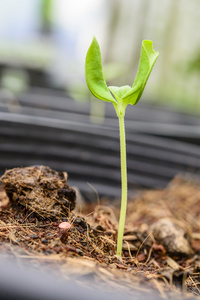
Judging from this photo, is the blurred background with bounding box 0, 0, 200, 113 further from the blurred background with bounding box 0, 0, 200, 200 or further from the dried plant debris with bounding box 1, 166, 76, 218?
the dried plant debris with bounding box 1, 166, 76, 218

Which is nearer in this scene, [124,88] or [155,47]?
[124,88]

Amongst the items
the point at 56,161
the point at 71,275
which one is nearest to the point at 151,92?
the point at 56,161

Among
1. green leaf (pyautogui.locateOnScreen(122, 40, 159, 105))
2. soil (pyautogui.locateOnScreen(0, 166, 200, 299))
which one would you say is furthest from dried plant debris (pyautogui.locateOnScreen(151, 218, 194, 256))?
green leaf (pyautogui.locateOnScreen(122, 40, 159, 105))

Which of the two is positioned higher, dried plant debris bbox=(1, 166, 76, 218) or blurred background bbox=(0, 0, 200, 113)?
blurred background bbox=(0, 0, 200, 113)

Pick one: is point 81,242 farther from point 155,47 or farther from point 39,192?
point 155,47

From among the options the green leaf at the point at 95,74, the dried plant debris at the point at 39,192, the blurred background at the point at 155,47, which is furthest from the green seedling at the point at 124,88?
the blurred background at the point at 155,47

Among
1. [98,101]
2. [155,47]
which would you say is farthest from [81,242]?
[155,47]

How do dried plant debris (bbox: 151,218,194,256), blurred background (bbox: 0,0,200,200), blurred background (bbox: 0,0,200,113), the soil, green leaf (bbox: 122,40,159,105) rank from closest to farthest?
the soil
green leaf (bbox: 122,40,159,105)
dried plant debris (bbox: 151,218,194,256)
blurred background (bbox: 0,0,200,200)
blurred background (bbox: 0,0,200,113)

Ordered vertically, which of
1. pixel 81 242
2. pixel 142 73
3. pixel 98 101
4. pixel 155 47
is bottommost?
pixel 81 242
